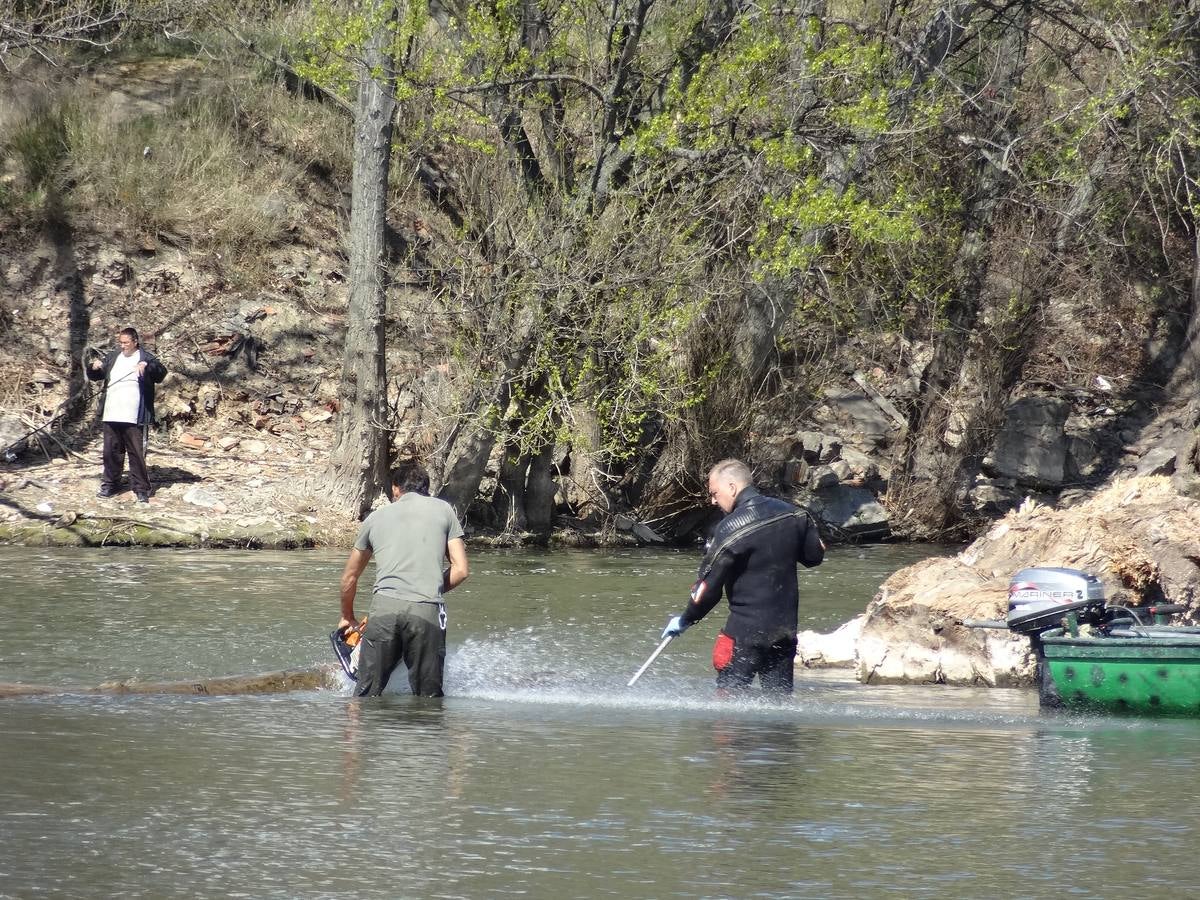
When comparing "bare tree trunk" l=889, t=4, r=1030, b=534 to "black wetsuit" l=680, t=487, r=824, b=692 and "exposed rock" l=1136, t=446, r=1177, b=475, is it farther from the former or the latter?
"black wetsuit" l=680, t=487, r=824, b=692

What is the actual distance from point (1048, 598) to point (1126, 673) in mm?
672

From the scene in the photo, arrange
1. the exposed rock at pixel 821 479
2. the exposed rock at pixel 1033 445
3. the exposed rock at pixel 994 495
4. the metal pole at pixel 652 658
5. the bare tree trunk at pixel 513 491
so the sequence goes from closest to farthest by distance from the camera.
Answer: the metal pole at pixel 652 658
the bare tree trunk at pixel 513 491
the exposed rock at pixel 821 479
the exposed rock at pixel 994 495
the exposed rock at pixel 1033 445

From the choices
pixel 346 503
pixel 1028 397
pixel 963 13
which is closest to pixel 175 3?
pixel 346 503

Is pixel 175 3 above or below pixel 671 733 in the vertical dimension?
above

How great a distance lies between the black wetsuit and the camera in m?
9.73

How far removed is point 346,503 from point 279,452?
223cm

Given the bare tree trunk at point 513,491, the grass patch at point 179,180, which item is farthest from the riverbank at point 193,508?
the grass patch at point 179,180

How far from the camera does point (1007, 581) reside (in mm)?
12320

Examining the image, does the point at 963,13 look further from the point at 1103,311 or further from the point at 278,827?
the point at 278,827

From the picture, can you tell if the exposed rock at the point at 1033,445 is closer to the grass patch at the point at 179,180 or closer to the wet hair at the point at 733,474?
the grass patch at the point at 179,180

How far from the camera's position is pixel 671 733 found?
30.2ft

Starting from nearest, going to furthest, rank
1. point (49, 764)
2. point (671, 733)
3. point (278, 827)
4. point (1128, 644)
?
1. point (278, 827)
2. point (49, 764)
3. point (671, 733)
4. point (1128, 644)

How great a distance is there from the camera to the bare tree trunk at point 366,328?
21047 mm

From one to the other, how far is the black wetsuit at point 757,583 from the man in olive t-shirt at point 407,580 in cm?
151
